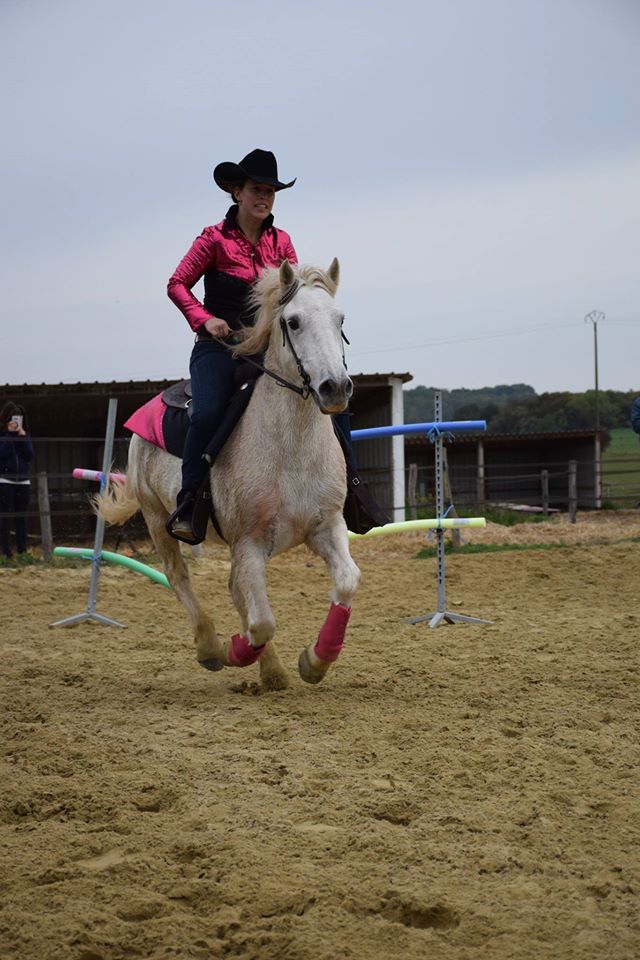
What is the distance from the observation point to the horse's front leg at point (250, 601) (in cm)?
493

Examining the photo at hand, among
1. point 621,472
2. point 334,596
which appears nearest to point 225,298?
point 334,596

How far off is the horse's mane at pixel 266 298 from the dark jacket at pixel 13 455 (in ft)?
27.8

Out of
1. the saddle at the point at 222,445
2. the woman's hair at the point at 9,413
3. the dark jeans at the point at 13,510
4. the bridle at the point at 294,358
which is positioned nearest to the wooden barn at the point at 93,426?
the woman's hair at the point at 9,413

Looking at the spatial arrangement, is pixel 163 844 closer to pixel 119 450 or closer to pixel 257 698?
pixel 257 698

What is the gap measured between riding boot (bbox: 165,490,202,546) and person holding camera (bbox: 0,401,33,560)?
8.00 meters

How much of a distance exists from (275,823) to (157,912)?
0.67 m

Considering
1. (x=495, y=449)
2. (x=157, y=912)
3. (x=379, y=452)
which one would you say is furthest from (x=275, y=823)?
(x=495, y=449)

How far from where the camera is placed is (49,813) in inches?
137

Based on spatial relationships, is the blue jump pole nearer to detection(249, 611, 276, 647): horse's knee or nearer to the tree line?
detection(249, 611, 276, 647): horse's knee

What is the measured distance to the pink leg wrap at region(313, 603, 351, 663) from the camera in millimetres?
4836

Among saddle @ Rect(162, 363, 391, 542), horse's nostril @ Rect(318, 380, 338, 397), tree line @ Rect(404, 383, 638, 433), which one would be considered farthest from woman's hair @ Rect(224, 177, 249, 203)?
tree line @ Rect(404, 383, 638, 433)

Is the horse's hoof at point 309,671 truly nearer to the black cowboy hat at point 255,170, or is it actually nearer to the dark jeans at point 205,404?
the dark jeans at point 205,404

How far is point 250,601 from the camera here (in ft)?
16.3

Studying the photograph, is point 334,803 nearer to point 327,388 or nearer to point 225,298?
point 327,388
